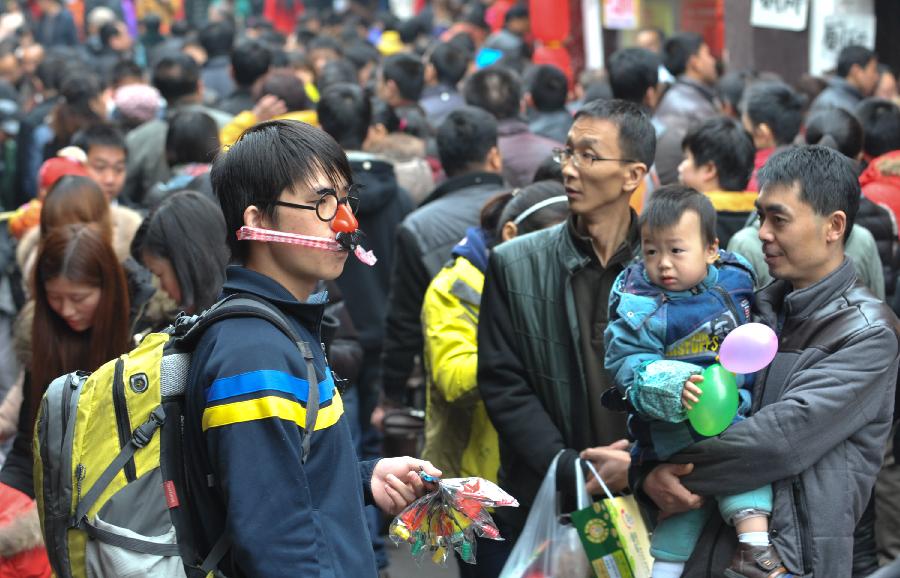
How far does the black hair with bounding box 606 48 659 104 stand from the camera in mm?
7371

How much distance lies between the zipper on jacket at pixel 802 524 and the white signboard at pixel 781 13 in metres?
7.20

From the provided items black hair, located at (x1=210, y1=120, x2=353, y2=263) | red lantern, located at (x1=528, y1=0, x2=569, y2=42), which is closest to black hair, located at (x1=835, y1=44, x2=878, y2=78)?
red lantern, located at (x1=528, y1=0, x2=569, y2=42)

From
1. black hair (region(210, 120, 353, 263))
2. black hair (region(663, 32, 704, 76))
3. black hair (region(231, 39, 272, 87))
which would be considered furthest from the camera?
black hair (region(663, 32, 704, 76))

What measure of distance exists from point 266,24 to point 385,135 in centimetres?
1165

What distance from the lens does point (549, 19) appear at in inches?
519

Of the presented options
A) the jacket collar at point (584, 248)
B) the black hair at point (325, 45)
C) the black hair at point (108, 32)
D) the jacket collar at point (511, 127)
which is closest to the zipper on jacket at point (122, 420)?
the jacket collar at point (584, 248)

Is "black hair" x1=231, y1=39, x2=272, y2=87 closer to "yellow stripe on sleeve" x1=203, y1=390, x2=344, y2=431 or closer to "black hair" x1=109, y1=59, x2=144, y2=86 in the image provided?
"black hair" x1=109, y1=59, x2=144, y2=86

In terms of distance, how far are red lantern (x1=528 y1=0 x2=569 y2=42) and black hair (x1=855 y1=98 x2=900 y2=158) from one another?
708cm

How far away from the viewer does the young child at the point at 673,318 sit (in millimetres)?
3375

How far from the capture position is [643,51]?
7.40 meters

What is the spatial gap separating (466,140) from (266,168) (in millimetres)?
3469

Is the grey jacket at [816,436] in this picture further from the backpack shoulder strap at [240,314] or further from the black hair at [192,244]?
the black hair at [192,244]

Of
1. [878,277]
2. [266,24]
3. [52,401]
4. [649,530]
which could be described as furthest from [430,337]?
[266,24]

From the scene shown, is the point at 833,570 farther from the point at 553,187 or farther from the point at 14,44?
the point at 14,44
